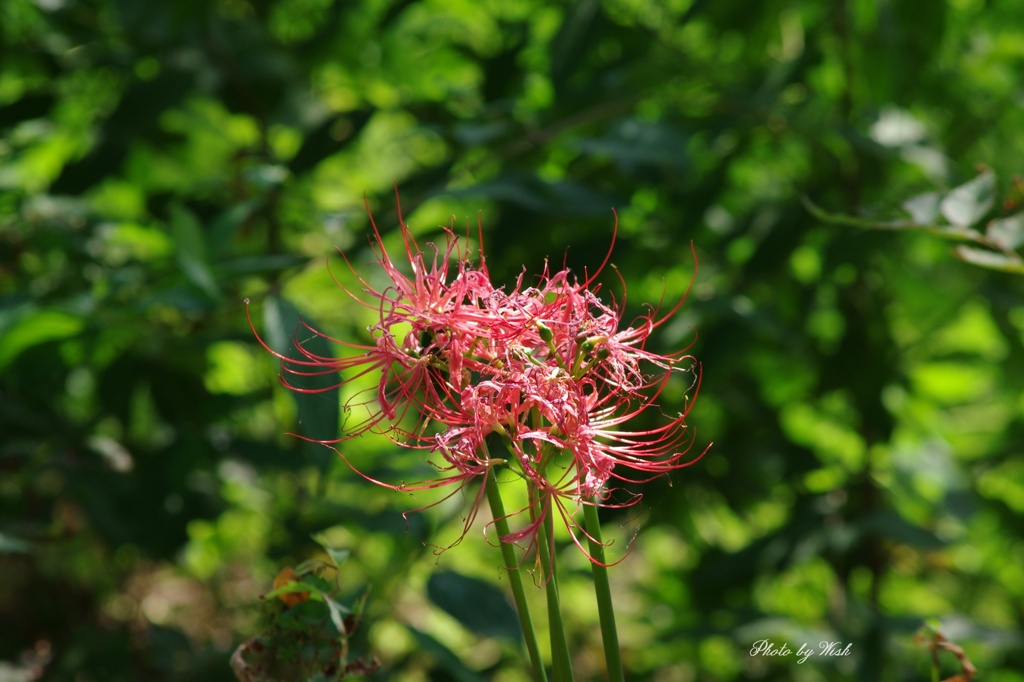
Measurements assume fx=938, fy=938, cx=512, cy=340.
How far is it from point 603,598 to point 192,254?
538 millimetres

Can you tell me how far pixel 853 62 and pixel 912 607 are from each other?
862 millimetres

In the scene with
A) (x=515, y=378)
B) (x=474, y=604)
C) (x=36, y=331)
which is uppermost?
(x=515, y=378)

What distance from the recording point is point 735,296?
1.06 meters

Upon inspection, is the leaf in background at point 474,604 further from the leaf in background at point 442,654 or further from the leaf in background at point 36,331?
the leaf in background at point 36,331

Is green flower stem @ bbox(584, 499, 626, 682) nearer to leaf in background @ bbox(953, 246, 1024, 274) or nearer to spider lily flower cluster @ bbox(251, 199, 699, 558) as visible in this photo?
spider lily flower cluster @ bbox(251, 199, 699, 558)

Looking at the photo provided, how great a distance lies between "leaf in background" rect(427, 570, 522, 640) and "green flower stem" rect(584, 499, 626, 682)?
1.15ft

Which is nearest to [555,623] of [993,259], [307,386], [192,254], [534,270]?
[307,386]

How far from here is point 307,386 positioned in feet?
2.16

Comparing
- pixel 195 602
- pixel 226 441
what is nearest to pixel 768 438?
pixel 226 441

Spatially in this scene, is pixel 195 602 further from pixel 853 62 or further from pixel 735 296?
pixel 853 62

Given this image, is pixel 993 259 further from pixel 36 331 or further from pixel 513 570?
pixel 36 331

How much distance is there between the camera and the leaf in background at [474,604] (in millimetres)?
778

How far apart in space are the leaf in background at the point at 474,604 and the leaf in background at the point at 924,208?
45cm

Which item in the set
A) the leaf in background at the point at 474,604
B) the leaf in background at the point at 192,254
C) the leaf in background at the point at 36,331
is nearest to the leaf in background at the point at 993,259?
the leaf in background at the point at 474,604
